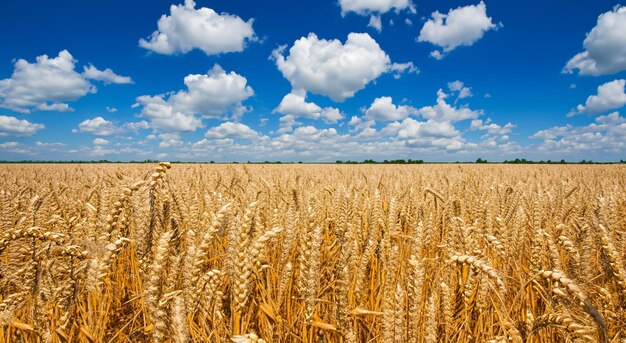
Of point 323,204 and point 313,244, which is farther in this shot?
point 323,204

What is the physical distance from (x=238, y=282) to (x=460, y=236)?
1357mm

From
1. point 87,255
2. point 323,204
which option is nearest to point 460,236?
point 87,255

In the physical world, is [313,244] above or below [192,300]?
above

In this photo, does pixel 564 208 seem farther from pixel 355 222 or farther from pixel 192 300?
pixel 192 300

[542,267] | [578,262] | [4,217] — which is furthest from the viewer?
[4,217]

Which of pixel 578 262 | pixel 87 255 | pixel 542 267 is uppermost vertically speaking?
pixel 87 255

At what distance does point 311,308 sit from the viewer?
126 cm

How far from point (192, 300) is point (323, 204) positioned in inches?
112

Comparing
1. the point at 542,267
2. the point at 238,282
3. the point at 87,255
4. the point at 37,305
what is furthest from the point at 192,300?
the point at 542,267

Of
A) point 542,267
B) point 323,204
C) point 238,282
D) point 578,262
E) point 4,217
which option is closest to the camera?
point 238,282

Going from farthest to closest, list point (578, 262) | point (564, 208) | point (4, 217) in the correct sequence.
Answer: point (564, 208) → point (4, 217) → point (578, 262)

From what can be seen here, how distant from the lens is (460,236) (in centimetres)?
189

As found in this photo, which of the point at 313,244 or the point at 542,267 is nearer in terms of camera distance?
the point at 313,244

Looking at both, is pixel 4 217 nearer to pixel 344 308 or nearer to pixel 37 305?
pixel 37 305
